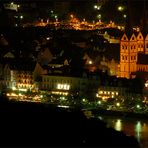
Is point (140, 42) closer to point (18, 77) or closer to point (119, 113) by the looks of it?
point (18, 77)

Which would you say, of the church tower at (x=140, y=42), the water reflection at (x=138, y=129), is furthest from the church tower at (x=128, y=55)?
the water reflection at (x=138, y=129)

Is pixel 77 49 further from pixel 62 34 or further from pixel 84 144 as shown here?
pixel 84 144

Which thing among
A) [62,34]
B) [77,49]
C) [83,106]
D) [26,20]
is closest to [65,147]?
[83,106]

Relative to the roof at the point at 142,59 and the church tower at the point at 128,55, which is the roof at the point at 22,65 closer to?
the church tower at the point at 128,55

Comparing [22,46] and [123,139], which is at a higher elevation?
[22,46]

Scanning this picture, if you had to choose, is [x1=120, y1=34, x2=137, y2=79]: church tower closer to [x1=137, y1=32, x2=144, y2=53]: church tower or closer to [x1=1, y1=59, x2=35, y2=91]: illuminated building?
[x1=137, y1=32, x2=144, y2=53]: church tower

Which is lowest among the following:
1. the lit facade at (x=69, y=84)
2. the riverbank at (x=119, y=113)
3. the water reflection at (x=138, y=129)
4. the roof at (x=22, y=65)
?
the water reflection at (x=138, y=129)

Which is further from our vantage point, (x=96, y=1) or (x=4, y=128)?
(x=96, y=1)
